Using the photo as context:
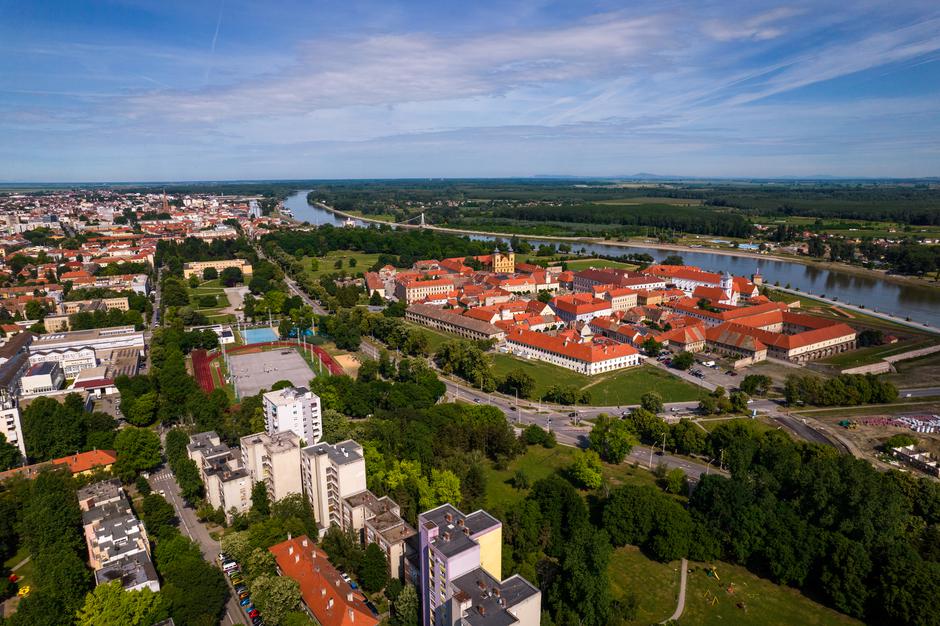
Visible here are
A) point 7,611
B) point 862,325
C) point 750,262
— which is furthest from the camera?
point 750,262

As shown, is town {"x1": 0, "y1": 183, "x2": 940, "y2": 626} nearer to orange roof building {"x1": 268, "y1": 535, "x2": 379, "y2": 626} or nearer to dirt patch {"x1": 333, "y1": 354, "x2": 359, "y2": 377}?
orange roof building {"x1": 268, "y1": 535, "x2": 379, "y2": 626}

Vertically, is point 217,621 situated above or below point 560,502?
below

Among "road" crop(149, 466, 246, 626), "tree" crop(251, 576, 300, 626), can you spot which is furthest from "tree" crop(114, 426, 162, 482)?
"tree" crop(251, 576, 300, 626)

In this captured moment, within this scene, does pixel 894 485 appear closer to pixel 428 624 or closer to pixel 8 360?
pixel 428 624

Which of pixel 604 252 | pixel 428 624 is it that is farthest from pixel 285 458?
pixel 604 252

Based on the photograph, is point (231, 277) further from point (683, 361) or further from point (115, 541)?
point (115, 541)

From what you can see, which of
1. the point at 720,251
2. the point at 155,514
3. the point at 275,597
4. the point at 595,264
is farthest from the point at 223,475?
the point at 720,251
